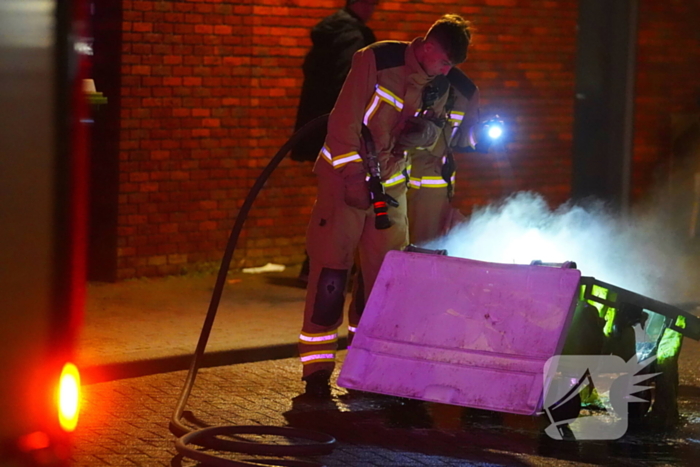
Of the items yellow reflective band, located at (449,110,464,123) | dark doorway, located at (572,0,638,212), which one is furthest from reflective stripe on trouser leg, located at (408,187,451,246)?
dark doorway, located at (572,0,638,212)

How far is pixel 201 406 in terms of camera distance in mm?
6375

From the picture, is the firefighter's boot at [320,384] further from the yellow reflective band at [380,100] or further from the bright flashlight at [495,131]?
the bright flashlight at [495,131]

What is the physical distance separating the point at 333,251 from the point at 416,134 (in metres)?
0.76

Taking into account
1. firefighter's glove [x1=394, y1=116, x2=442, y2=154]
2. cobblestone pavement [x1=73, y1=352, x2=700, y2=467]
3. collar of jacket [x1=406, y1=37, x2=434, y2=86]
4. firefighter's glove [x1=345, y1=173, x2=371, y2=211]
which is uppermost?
collar of jacket [x1=406, y1=37, x2=434, y2=86]

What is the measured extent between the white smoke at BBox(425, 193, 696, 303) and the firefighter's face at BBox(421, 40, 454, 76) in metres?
1.16

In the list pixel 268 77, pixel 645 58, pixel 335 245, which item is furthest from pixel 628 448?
pixel 645 58

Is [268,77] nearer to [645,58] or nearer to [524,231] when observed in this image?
[524,231]

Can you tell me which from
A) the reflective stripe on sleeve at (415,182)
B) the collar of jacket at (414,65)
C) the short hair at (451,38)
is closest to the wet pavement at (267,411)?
the reflective stripe on sleeve at (415,182)

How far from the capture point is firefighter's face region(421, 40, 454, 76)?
20.4 feet

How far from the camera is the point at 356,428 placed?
6.03 m

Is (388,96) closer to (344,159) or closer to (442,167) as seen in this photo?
(344,159)

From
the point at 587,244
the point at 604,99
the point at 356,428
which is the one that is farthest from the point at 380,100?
the point at 604,99

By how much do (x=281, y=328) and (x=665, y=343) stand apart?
2.90 metres

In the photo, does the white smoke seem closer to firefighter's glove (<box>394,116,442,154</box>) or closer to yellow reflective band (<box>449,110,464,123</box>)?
yellow reflective band (<box>449,110,464,123</box>)
